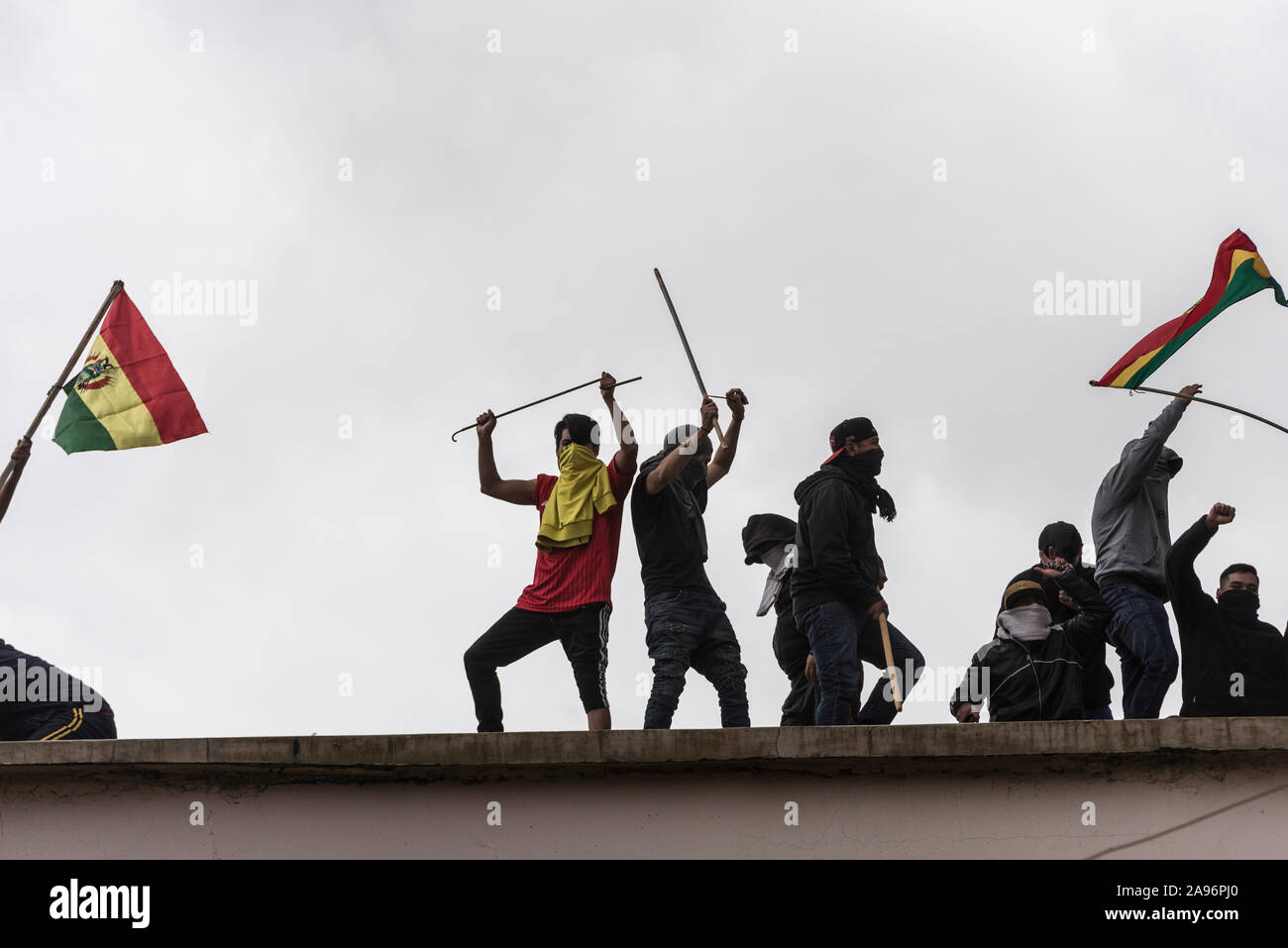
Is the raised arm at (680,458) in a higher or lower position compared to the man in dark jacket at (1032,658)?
higher

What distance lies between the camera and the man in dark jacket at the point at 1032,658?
7.66 meters

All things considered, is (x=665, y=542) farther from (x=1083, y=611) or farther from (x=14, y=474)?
(x=14, y=474)

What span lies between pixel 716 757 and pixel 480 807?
1062 mm

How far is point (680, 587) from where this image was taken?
8.19 meters

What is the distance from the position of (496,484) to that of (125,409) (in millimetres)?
2275

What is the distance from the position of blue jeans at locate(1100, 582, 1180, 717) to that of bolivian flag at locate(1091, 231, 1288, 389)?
5.15 feet

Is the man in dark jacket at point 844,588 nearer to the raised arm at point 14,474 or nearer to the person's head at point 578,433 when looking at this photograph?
the person's head at point 578,433

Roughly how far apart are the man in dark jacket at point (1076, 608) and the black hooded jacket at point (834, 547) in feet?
2.84

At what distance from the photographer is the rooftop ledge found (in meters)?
6.91

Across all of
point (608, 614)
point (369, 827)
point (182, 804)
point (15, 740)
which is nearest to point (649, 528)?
point (608, 614)

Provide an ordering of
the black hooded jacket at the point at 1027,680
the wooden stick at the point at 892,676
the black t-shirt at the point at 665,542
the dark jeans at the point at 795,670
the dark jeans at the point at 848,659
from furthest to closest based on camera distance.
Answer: the dark jeans at the point at 795,670 → the black t-shirt at the point at 665,542 → the wooden stick at the point at 892,676 → the dark jeans at the point at 848,659 → the black hooded jacket at the point at 1027,680

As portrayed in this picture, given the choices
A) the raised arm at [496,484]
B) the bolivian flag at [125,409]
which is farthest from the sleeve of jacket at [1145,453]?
the bolivian flag at [125,409]

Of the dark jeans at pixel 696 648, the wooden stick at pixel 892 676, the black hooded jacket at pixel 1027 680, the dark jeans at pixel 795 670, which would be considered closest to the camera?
the black hooded jacket at pixel 1027 680
